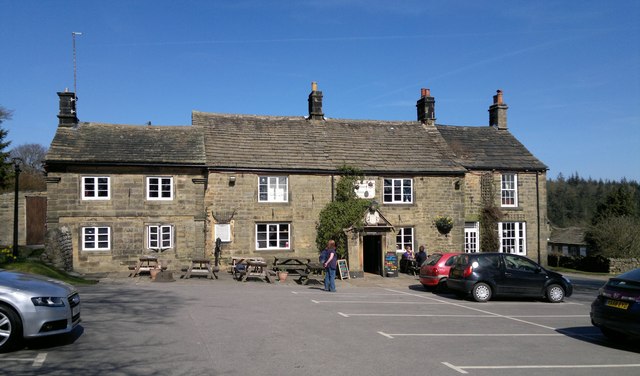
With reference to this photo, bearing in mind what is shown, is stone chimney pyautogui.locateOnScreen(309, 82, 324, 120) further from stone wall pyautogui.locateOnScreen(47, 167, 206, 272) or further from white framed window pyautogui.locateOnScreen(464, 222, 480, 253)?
white framed window pyautogui.locateOnScreen(464, 222, 480, 253)

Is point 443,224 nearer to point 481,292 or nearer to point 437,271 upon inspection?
point 437,271

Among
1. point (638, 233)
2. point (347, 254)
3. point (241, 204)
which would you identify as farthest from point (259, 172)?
point (638, 233)

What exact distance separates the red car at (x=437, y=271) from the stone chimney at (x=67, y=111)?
17699mm

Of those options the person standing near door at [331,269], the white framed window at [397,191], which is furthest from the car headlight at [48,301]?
the white framed window at [397,191]

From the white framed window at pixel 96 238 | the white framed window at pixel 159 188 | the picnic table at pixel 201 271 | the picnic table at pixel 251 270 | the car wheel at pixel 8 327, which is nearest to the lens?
the car wheel at pixel 8 327

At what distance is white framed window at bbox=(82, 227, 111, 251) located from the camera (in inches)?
909

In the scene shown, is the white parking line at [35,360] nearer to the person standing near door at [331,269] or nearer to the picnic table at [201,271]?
the person standing near door at [331,269]

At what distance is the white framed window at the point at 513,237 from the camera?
29219 millimetres

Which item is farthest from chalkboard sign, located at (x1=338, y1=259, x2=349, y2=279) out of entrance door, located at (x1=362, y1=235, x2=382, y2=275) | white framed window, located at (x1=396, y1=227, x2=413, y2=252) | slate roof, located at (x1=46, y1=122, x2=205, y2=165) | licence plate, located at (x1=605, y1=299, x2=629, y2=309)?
licence plate, located at (x1=605, y1=299, x2=629, y2=309)

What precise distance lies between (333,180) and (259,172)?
12.0ft

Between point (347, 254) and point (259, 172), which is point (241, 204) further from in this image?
point (347, 254)

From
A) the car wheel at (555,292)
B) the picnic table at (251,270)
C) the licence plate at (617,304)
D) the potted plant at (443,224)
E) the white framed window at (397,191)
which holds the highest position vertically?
the white framed window at (397,191)

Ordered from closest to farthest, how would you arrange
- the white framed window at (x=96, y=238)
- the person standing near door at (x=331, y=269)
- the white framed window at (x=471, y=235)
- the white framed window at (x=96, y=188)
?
the person standing near door at (x=331, y=269)
the white framed window at (x=96, y=238)
the white framed window at (x=96, y=188)
the white framed window at (x=471, y=235)

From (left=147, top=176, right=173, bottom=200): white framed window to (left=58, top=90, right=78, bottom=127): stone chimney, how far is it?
513cm
